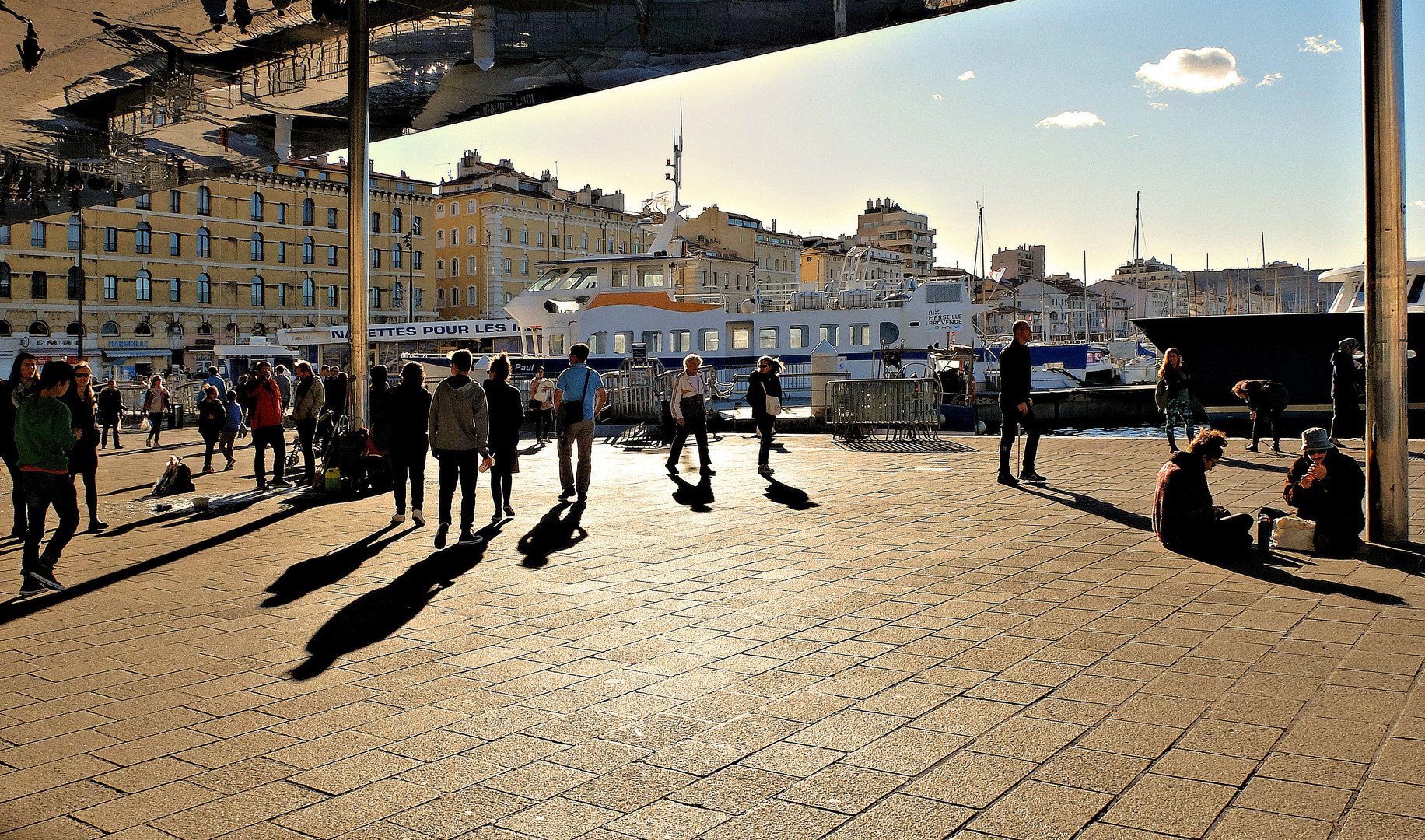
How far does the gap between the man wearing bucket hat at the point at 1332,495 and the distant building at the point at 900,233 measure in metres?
119

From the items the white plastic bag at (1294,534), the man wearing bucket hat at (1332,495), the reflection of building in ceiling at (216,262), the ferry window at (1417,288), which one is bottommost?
the white plastic bag at (1294,534)

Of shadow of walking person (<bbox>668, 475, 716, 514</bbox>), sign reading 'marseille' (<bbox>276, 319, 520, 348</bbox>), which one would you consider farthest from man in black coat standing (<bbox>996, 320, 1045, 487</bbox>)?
sign reading 'marseille' (<bbox>276, 319, 520, 348</bbox>)

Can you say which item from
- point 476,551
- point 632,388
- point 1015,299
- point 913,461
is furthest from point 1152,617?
point 1015,299

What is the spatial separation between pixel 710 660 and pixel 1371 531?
5.26m

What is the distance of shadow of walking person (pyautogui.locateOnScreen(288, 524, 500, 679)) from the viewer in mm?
5395

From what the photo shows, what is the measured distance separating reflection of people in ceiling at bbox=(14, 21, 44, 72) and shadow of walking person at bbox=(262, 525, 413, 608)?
567cm

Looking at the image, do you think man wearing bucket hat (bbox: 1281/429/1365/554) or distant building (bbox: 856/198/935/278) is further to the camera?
distant building (bbox: 856/198/935/278)

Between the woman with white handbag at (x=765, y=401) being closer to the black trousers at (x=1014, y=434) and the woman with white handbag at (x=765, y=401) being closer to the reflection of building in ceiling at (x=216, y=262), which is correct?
the black trousers at (x=1014, y=434)

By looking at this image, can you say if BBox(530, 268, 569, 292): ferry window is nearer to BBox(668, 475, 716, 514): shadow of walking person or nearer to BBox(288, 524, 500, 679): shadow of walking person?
BBox(668, 475, 716, 514): shadow of walking person

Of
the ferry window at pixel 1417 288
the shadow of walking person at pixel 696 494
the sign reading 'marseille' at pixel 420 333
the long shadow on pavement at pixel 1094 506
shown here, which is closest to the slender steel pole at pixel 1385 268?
the long shadow on pavement at pixel 1094 506

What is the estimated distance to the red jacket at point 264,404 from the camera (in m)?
13.2

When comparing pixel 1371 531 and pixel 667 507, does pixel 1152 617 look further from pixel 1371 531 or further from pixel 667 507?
pixel 667 507

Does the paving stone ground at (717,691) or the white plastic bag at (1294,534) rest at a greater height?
the white plastic bag at (1294,534)

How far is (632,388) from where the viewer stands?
961 inches
